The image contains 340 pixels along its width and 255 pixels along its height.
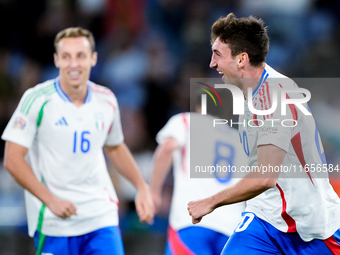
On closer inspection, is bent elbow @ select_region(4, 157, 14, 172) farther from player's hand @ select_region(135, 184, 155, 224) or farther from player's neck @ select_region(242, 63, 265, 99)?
player's neck @ select_region(242, 63, 265, 99)

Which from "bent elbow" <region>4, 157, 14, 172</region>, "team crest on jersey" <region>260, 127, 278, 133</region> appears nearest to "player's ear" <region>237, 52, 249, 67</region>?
"team crest on jersey" <region>260, 127, 278, 133</region>

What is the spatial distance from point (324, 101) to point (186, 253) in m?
4.64

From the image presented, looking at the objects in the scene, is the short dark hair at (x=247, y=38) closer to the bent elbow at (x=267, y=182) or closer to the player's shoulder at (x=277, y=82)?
the player's shoulder at (x=277, y=82)

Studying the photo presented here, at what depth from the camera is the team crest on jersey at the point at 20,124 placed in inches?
158

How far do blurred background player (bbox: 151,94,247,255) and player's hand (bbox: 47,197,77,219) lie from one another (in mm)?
1428

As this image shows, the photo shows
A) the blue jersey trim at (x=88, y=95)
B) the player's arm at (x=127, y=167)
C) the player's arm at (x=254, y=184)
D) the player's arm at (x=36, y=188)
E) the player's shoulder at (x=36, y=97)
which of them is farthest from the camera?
the player's arm at (x=127, y=167)

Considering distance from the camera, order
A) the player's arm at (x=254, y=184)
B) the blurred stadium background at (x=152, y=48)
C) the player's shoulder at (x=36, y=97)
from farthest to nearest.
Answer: the blurred stadium background at (x=152, y=48) < the player's shoulder at (x=36, y=97) < the player's arm at (x=254, y=184)

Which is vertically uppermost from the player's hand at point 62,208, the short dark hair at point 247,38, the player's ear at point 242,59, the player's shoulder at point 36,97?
the short dark hair at point 247,38

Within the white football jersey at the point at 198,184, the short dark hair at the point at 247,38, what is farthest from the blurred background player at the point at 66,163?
the short dark hair at the point at 247,38

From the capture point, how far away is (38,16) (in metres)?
9.88

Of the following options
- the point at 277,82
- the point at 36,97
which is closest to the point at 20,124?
the point at 36,97

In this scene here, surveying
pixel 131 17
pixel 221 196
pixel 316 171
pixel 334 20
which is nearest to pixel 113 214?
pixel 221 196

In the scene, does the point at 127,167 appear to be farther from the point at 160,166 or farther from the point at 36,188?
the point at 36,188

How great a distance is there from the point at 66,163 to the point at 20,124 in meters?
0.49
